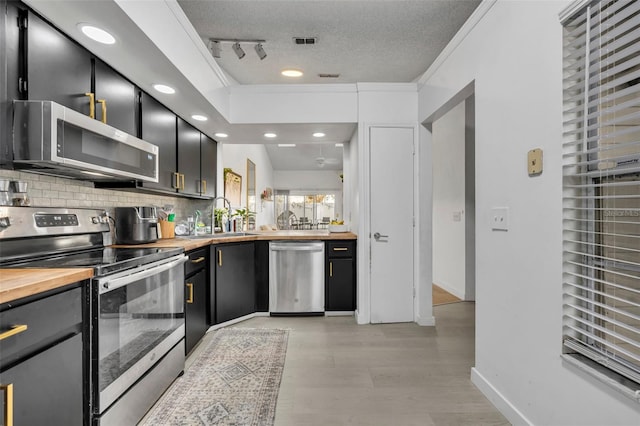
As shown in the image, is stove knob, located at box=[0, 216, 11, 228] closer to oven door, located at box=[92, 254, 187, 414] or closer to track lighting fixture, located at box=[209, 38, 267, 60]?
oven door, located at box=[92, 254, 187, 414]

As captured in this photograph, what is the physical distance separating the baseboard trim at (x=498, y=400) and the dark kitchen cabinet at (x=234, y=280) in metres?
2.24

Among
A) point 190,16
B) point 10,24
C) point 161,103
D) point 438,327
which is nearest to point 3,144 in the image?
point 10,24

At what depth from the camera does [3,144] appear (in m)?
1.40

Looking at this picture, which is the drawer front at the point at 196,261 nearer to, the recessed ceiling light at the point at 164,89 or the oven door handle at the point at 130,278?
the oven door handle at the point at 130,278

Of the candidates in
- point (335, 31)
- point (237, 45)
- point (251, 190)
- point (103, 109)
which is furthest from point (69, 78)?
point (251, 190)

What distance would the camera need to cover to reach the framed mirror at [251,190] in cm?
690

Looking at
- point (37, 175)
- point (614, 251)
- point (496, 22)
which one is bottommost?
point (614, 251)

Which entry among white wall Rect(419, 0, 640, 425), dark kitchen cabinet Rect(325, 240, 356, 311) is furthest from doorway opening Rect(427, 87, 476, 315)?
white wall Rect(419, 0, 640, 425)

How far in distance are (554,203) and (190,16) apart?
274cm

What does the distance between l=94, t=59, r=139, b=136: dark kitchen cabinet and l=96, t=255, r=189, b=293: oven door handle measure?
93 cm

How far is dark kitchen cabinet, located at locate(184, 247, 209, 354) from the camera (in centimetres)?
260

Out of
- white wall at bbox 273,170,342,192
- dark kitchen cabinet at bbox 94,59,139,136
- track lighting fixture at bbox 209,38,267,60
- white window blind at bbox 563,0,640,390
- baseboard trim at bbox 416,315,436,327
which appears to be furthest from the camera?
white wall at bbox 273,170,342,192

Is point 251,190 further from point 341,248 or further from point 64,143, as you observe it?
point 64,143

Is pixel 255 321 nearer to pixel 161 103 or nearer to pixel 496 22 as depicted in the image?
pixel 161 103
